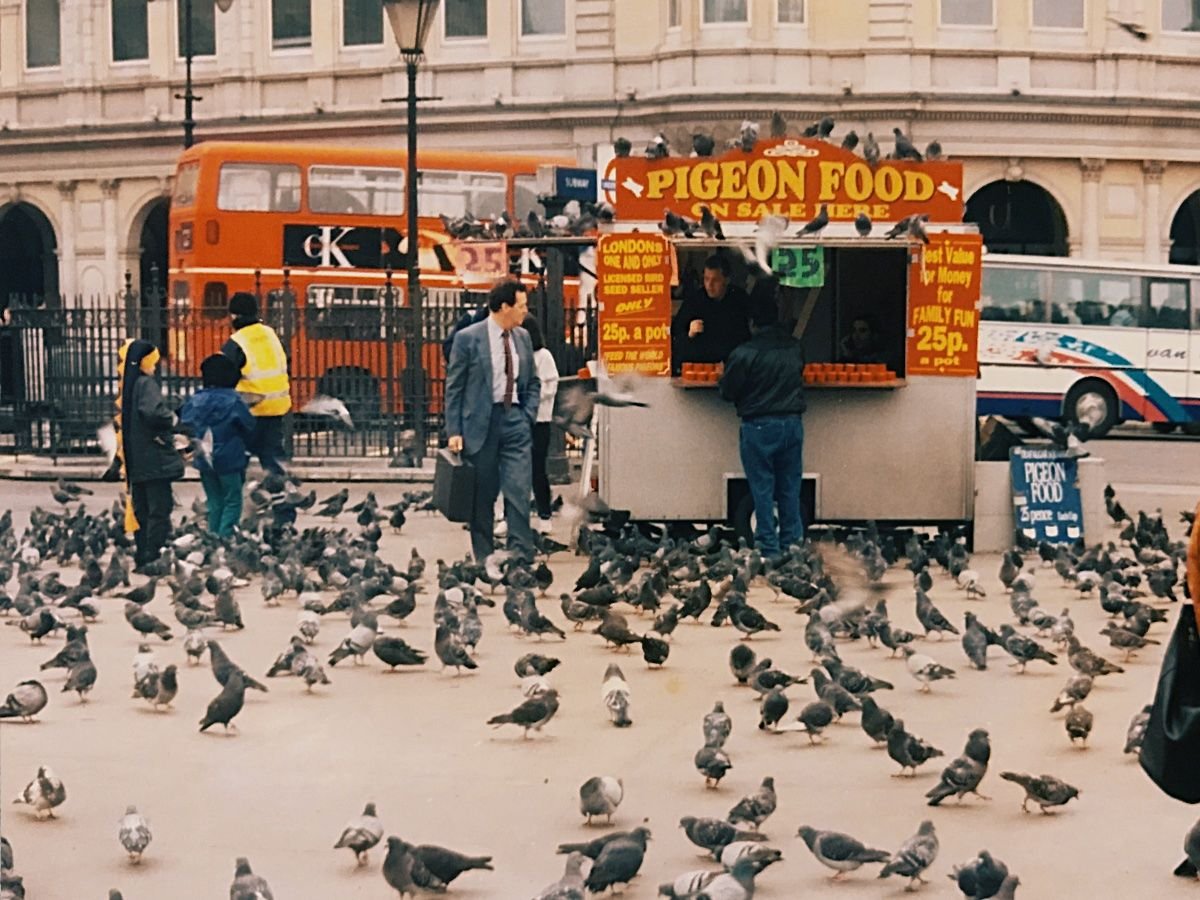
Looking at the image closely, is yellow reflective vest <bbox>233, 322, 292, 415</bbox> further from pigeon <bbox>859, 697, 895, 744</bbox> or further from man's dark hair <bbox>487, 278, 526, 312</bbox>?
pigeon <bbox>859, 697, 895, 744</bbox>

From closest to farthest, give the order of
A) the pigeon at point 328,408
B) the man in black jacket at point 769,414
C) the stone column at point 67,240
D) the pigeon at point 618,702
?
the pigeon at point 618,702 → the man in black jacket at point 769,414 → the pigeon at point 328,408 → the stone column at point 67,240

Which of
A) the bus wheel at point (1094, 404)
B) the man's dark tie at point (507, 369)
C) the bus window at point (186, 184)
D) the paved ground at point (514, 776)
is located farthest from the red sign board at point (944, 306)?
the bus window at point (186, 184)

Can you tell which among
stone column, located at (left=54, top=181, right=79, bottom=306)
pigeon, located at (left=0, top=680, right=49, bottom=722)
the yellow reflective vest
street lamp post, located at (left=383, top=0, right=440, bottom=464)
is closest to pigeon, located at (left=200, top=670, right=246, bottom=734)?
pigeon, located at (left=0, top=680, right=49, bottom=722)

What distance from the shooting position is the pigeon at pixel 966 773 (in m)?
7.57

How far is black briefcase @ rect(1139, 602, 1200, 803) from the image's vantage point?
5.27 m

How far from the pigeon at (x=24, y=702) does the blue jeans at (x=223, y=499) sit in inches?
213

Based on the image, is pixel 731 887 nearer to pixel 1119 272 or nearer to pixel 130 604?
pixel 130 604

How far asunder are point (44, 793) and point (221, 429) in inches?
278

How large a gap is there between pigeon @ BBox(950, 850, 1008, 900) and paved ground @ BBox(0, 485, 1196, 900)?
49cm

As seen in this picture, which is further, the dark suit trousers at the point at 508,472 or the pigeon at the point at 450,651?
the dark suit trousers at the point at 508,472

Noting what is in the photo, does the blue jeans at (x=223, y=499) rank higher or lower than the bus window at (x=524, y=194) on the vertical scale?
lower

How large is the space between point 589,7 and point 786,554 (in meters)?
29.3

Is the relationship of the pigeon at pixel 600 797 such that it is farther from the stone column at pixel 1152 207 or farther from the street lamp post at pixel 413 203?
the stone column at pixel 1152 207

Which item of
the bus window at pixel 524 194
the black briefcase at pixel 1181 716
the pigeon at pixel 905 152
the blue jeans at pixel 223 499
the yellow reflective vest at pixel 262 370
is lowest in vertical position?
the blue jeans at pixel 223 499
